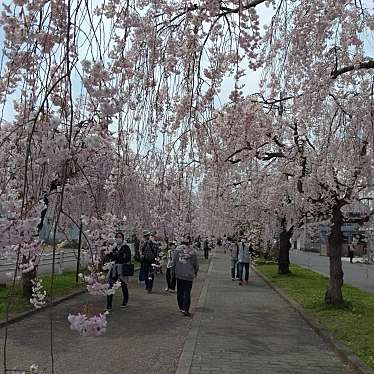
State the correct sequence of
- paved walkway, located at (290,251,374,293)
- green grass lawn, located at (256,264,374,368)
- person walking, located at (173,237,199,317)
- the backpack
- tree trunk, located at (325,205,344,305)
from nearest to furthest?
green grass lawn, located at (256,264,374,368) < person walking, located at (173,237,199,317) < tree trunk, located at (325,205,344,305) < the backpack < paved walkway, located at (290,251,374,293)

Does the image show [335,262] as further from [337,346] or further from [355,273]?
[355,273]

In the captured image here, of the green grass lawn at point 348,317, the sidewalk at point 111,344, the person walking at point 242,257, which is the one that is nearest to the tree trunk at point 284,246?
the person walking at point 242,257

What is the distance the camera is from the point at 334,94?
9.52 meters

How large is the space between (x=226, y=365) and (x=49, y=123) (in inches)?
180

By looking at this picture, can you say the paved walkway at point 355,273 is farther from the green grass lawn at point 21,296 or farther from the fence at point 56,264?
the fence at point 56,264

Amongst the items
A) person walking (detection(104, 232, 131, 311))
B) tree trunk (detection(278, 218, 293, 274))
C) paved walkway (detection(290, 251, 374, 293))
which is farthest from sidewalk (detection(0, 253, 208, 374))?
tree trunk (detection(278, 218, 293, 274))

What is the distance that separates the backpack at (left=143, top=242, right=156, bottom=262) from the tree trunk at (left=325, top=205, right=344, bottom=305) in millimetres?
5285

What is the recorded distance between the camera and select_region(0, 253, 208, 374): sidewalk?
21.7 ft

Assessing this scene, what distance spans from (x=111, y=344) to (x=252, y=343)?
2240 millimetres

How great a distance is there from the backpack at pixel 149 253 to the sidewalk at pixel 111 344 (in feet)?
12.6

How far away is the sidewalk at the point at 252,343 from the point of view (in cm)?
680

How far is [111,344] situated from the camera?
7.93 metres

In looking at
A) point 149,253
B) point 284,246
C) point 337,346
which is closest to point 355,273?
point 284,246

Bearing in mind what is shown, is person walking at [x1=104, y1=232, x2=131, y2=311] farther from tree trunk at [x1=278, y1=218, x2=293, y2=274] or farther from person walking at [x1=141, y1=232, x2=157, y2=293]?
tree trunk at [x1=278, y1=218, x2=293, y2=274]
